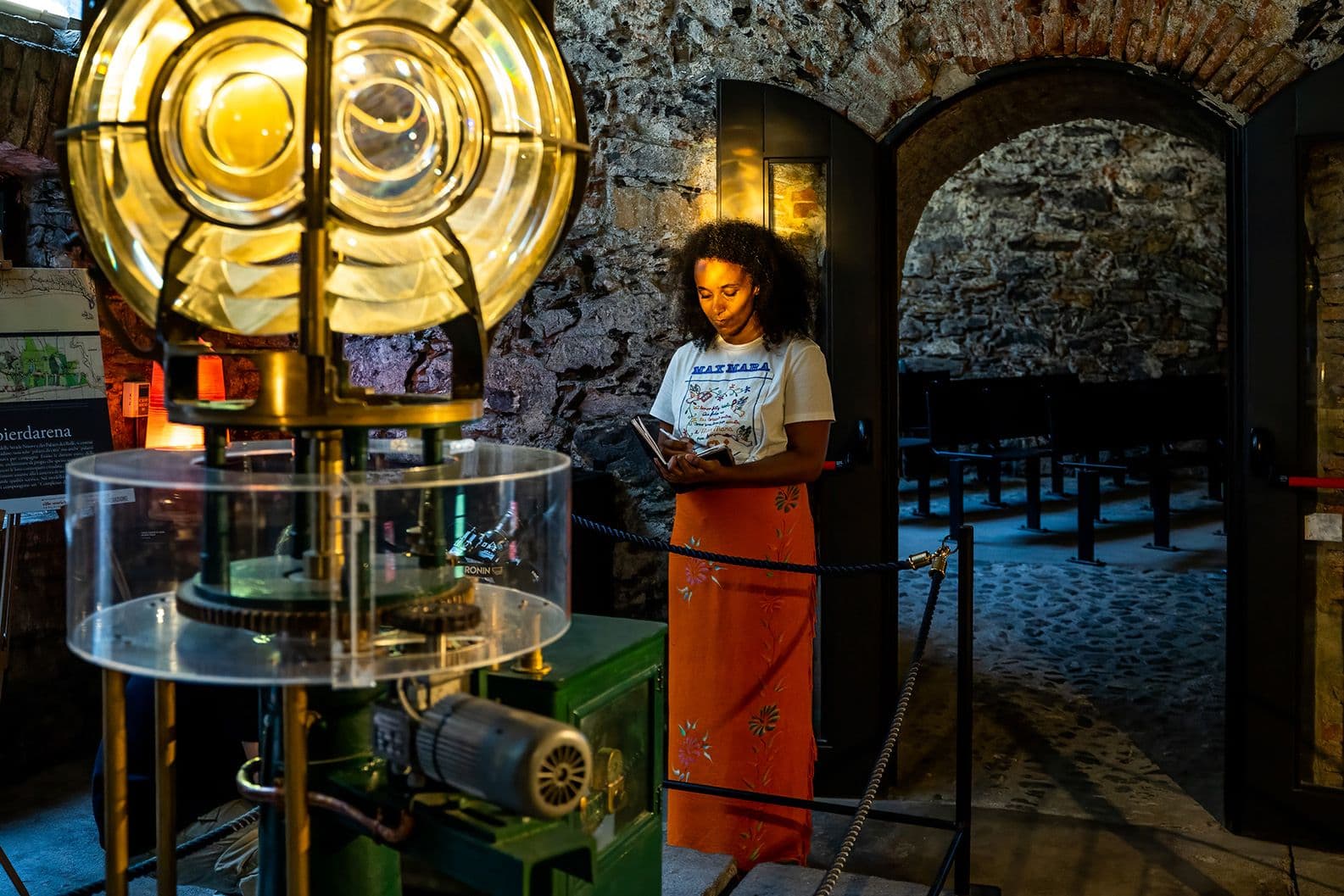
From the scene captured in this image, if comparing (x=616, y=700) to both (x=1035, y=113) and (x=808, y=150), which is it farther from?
(x=1035, y=113)

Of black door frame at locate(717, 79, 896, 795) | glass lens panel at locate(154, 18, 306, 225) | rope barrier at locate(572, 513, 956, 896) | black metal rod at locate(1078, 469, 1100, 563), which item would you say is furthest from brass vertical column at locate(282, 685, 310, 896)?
black metal rod at locate(1078, 469, 1100, 563)

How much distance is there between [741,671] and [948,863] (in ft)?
2.40

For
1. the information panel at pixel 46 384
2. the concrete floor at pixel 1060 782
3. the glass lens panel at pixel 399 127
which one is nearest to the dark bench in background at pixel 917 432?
the concrete floor at pixel 1060 782

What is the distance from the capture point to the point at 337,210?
1.01 metres

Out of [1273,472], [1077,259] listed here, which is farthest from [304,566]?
[1077,259]

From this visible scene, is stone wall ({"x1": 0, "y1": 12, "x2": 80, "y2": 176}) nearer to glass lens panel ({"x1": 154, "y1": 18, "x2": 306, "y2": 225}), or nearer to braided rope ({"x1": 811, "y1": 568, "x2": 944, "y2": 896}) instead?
braided rope ({"x1": 811, "y1": 568, "x2": 944, "y2": 896})

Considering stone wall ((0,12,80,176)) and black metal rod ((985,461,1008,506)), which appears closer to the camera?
stone wall ((0,12,80,176))

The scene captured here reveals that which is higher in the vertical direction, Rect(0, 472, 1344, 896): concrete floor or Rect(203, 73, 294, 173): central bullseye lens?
Rect(203, 73, 294, 173): central bullseye lens

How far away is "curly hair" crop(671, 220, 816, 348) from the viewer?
10.3 ft

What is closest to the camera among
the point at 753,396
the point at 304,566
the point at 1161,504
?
the point at 304,566

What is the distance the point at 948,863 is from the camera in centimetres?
245

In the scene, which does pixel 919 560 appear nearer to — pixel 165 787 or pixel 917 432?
pixel 165 787

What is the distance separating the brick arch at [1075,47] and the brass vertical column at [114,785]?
10.3 ft

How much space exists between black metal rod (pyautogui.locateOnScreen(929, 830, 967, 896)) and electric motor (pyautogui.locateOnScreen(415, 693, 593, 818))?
4.79 feet
